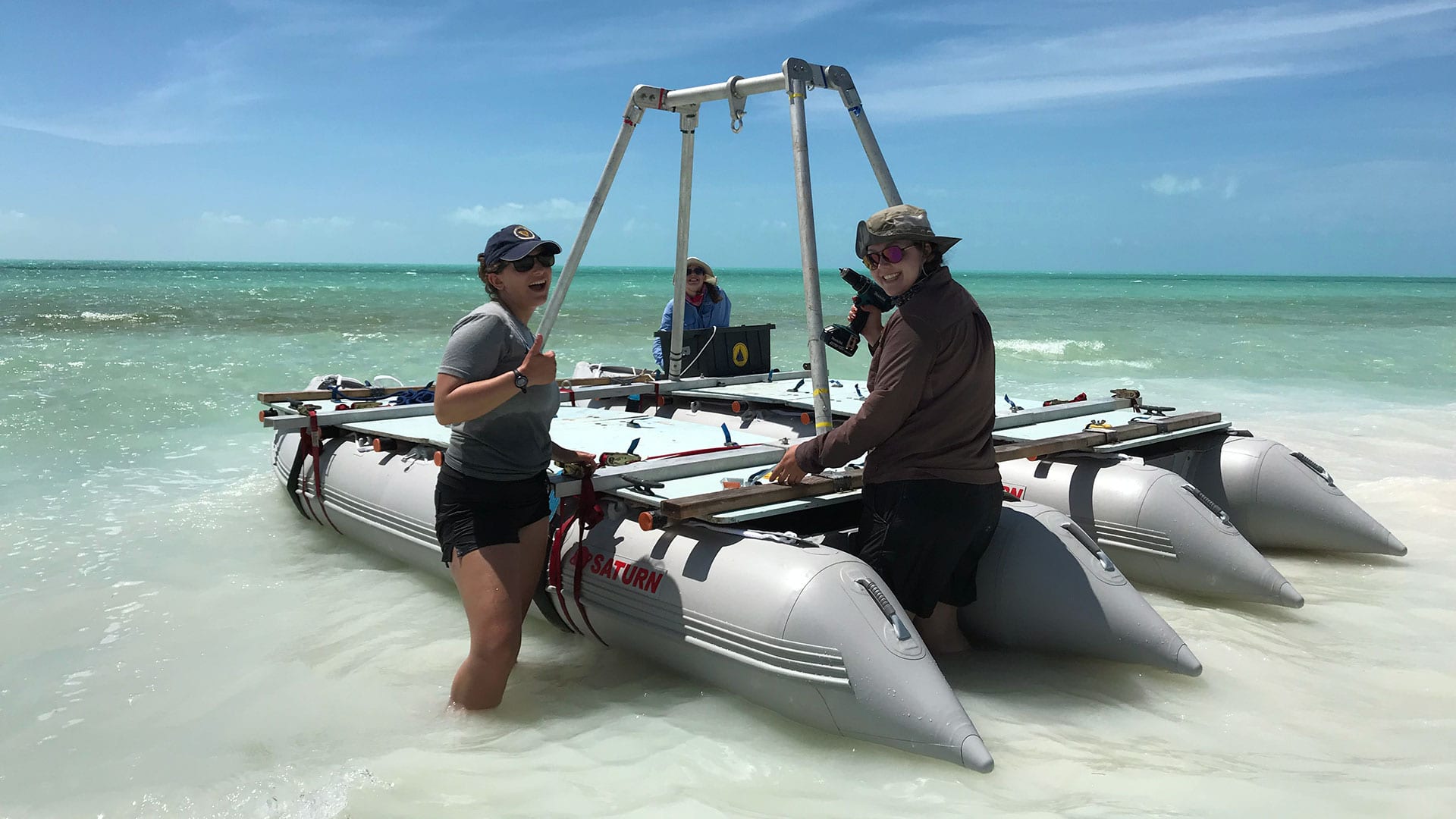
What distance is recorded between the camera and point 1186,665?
3541mm

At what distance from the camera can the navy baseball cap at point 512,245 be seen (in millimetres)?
3338

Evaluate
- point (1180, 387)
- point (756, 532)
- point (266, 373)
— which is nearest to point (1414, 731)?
point (756, 532)

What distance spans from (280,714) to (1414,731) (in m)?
4.10

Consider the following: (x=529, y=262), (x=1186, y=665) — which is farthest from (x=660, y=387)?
(x=1186, y=665)

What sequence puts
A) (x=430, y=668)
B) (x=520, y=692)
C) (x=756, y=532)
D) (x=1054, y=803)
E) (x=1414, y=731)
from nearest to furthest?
(x=1054, y=803)
(x=1414, y=731)
(x=756, y=532)
(x=520, y=692)
(x=430, y=668)

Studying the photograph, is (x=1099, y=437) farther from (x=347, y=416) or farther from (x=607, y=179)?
(x=347, y=416)

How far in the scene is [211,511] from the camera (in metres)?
6.99

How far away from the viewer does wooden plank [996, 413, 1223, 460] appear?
14.9 ft

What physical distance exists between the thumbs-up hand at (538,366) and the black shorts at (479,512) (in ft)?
1.51

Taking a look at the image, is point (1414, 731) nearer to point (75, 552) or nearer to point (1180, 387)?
point (75, 552)

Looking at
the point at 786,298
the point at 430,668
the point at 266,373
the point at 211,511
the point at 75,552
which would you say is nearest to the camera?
the point at 430,668

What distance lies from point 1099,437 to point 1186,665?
60.8 inches

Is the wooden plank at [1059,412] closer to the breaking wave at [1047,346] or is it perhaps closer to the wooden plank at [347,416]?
the wooden plank at [347,416]

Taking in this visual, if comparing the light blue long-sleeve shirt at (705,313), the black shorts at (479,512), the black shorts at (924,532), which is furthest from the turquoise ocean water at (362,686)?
the light blue long-sleeve shirt at (705,313)
